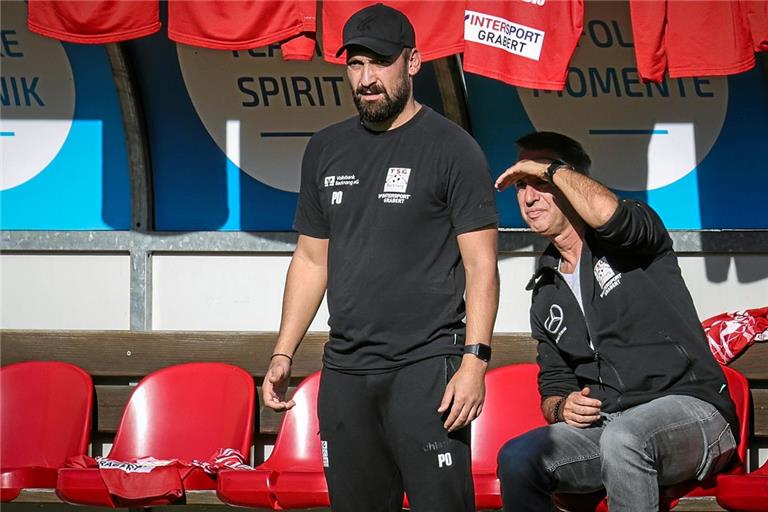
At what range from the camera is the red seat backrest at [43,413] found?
207 inches

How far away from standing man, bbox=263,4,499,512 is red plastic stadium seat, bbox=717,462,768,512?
1324 millimetres

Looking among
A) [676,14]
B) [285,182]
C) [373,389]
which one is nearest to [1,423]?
[285,182]

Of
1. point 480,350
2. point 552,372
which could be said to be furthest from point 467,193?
point 552,372

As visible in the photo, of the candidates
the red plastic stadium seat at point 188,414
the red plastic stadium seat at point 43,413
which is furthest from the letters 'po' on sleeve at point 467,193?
the red plastic stadium seat at point 43,413

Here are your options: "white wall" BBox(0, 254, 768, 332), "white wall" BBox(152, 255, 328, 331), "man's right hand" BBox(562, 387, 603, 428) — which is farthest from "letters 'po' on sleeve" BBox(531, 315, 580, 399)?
"white wall" BBox(152, 255, 328, 331)

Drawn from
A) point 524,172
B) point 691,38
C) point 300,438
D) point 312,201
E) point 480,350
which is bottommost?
point 300,438

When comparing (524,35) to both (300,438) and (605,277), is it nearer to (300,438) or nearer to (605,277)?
(605,277)

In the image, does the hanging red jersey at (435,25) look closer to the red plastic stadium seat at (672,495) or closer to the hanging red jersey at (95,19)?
the hanging red jersey at (95,19)

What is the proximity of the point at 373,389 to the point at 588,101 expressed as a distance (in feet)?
9.04

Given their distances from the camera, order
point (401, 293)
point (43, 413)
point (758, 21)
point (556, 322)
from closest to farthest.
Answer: point (401, 293) → point (556, 322) → point (758, 21) → point (43, 413)

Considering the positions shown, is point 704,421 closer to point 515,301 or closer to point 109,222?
point 515,301

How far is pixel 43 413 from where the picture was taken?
5.35 meters

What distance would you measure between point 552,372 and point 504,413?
3.08 feet

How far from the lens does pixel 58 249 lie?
571 cm
